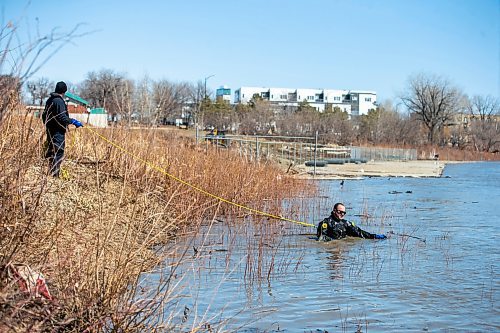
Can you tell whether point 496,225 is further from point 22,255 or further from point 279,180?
point 22,255

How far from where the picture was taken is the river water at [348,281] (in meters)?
7.80

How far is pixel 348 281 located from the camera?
393 inches

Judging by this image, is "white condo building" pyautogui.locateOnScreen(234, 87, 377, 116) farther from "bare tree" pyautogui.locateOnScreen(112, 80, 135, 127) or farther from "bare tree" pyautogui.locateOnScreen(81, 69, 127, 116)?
"bare tree" pyautogui.locateOnScreen(112, 80, 135, 127)

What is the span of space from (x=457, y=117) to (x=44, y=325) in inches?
4951

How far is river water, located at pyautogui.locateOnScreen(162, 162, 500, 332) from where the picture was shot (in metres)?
7.80

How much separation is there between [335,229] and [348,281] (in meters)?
3.56

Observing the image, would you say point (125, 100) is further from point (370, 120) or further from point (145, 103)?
point (370, 120)

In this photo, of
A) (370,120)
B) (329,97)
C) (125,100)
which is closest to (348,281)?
(125,100)

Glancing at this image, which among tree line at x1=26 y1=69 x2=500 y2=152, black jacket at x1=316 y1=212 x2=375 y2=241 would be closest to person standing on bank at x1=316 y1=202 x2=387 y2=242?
black jacket at x1=316 y1=212 x2=375 y2=241

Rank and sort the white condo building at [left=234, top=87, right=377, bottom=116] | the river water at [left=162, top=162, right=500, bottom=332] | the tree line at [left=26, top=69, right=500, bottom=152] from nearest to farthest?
1. the river water at [left=162, top=162, right=500, bottom=332]
2. the tree line at [left=26, top=69, right=500, bottom=152]
3. the white condo building at [left=234, top=87, right=377, bottom=116]

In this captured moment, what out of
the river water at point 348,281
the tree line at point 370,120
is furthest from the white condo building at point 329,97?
the river water at point 348,281

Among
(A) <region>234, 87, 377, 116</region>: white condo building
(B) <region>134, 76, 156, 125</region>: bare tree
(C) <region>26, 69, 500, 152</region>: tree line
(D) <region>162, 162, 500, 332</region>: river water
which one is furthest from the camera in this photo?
(A) <region>234, 87, 377, 116</region>: white condo building

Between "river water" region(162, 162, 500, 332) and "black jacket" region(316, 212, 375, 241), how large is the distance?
0.18m

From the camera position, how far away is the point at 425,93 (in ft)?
360
